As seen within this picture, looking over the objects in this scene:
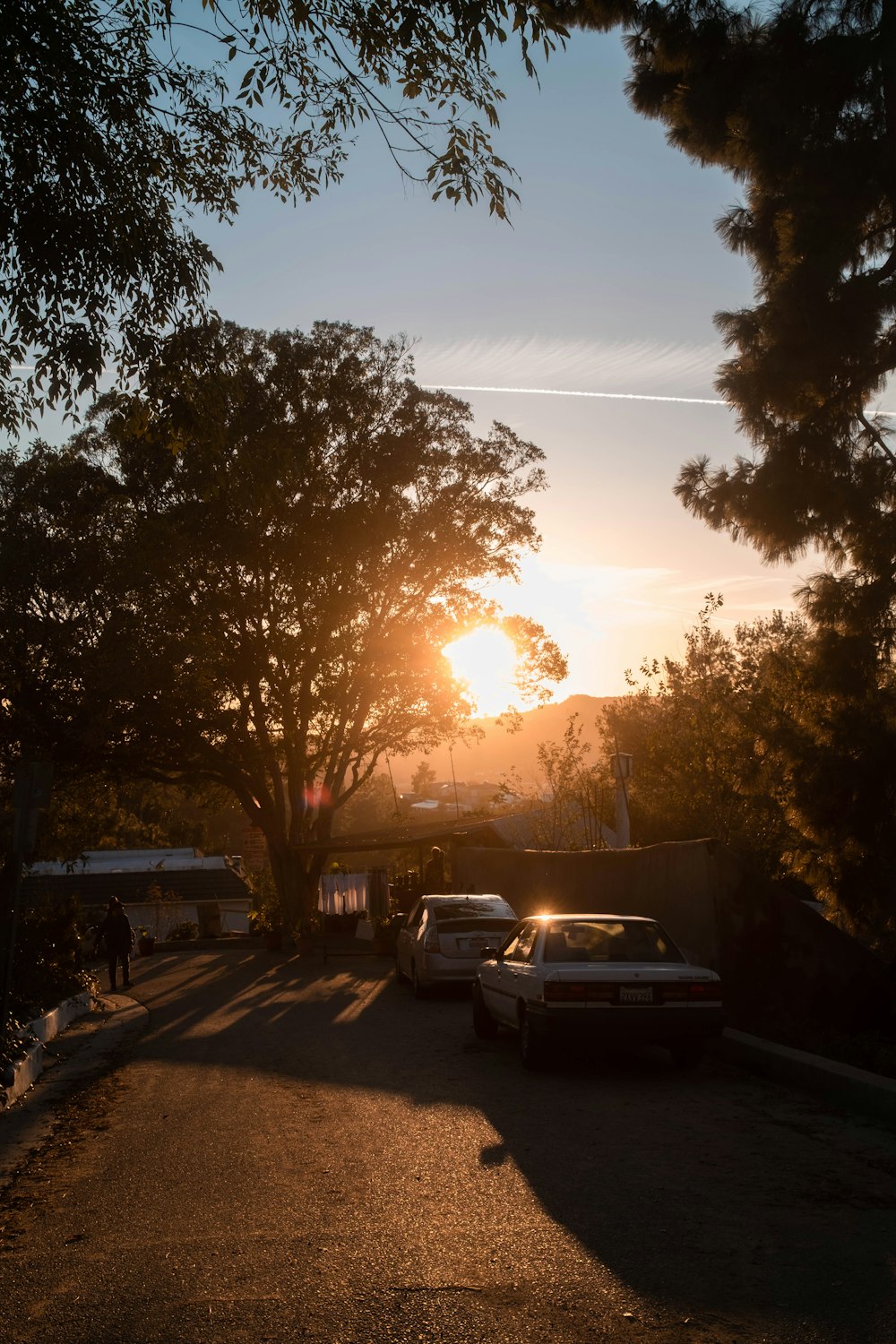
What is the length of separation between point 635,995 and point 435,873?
1112 inches

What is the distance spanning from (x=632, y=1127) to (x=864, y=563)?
834 cm

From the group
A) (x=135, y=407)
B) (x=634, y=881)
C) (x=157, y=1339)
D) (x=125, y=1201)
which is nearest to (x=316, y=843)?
(x=634, y=881)

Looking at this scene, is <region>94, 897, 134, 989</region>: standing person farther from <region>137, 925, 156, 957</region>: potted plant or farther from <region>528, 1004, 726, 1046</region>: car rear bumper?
<region>528, 1004, 726, 1046</region>: car rear bumper

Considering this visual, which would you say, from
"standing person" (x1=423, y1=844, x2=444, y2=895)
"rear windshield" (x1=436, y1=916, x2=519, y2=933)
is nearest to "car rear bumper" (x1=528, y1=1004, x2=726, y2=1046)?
"rear windshield" (x1=436, y1=916, x2=519, y2=933)

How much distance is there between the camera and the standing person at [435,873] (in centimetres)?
3808

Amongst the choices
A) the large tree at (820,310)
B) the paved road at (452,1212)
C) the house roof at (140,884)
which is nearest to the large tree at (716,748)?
the large tree at (820,310)

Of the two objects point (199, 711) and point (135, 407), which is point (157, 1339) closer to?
point (135, 407)

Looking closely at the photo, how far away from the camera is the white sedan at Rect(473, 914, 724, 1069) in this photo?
1094cm

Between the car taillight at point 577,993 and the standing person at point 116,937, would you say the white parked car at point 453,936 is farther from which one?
the car taillight at point 577,993

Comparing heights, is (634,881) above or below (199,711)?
below

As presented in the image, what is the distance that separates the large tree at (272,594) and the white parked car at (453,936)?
929 cm

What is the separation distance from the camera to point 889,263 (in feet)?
50.8

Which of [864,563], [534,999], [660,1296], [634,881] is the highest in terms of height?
[864,563]

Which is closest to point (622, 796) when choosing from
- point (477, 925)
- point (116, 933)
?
point (477, 925)
